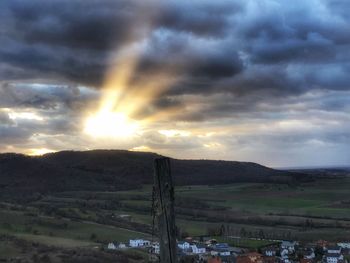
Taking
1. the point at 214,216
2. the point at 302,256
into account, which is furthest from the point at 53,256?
the point at 214,216

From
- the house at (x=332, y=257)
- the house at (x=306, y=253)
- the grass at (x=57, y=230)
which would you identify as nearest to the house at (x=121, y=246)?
the grass at (x=57, y=230)

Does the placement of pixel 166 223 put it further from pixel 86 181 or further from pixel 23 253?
pixel 86 181

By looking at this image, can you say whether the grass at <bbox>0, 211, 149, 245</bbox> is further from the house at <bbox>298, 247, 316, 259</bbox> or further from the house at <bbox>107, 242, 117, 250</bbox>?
the house at <bbox>298, 247, 316, 259</bbox>

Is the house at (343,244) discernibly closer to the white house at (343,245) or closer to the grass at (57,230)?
the white house at (343,245)

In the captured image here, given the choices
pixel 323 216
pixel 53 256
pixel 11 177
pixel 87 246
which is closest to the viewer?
pixel 53 256

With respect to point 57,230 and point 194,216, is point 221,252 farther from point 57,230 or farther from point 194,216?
point 194,216

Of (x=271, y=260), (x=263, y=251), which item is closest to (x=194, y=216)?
(x=263, y=251)
